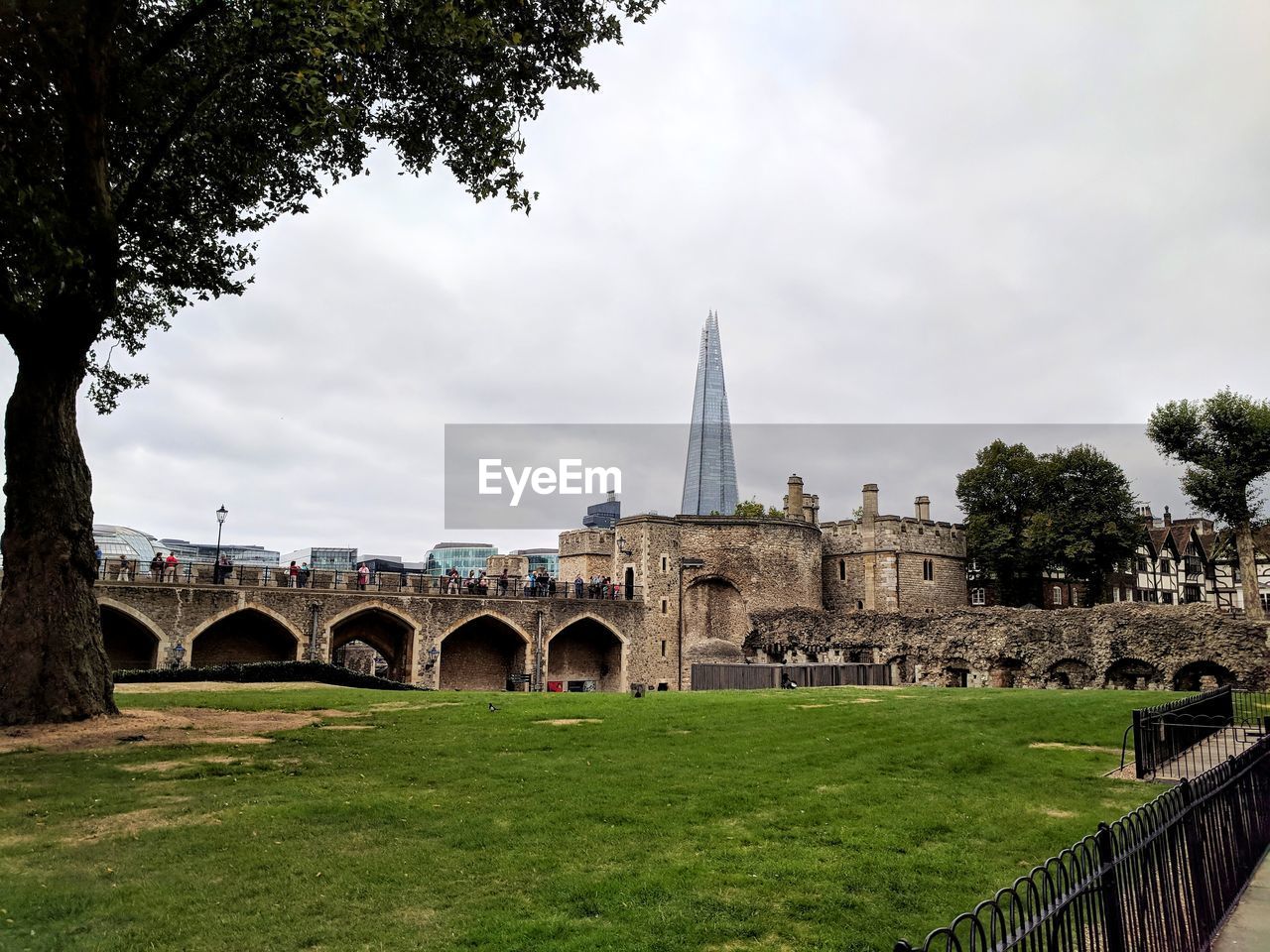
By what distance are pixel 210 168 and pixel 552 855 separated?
1422 centimetres

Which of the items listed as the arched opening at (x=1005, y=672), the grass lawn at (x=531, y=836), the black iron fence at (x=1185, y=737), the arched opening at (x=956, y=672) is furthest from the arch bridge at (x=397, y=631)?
the black iron fence at (x=1185, y=737)

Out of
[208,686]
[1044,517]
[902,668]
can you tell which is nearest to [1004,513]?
[1044,517]

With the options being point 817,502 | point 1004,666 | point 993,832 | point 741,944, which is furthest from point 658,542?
point 741,944

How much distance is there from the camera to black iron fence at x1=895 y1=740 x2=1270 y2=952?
3701 mm

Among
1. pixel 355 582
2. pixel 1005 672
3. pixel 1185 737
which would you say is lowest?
pixel 1005 672

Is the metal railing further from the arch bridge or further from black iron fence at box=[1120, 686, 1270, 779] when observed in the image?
black iron fence at box=[1120, 686, 1270, 779]

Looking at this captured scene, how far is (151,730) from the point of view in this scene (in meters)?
13.4

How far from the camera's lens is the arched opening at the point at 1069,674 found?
104 feet

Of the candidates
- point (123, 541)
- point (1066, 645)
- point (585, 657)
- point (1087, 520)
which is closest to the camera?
point (1066, 645)

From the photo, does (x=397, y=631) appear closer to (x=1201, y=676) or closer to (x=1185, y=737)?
(x=1185, y=737)

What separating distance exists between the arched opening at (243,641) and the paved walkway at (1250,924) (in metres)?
32.9

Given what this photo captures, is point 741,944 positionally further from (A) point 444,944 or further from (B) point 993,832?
(B) point 993,832

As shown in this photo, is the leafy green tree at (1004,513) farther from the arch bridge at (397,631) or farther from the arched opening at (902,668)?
the arch bridge at (397,631)

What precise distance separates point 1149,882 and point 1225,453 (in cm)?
4291
